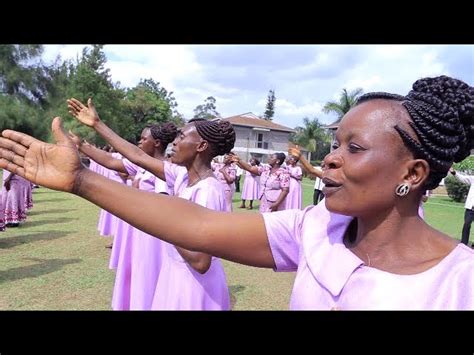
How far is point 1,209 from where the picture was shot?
8.69 meters

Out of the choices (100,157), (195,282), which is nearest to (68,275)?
(100,157)

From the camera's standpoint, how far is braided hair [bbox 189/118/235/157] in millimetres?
3439

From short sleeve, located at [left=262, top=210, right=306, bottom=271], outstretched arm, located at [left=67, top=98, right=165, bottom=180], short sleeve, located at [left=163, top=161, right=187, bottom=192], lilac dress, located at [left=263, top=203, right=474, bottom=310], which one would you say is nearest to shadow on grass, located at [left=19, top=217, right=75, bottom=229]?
outstretched arm, located at [left=67, top=98, right=165, bottom=180]

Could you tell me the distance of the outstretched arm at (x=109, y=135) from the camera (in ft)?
12.0

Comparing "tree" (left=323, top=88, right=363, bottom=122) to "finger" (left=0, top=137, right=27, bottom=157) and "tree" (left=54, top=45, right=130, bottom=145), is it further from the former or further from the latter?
"finger" (left=0, top=137, right=27, bottom=157)

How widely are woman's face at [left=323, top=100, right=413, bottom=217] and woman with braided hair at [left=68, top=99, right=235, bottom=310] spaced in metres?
1.18

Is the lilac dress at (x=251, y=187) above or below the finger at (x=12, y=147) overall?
below

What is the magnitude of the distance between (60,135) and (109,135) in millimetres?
2280

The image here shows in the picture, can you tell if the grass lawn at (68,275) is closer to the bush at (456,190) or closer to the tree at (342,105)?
the bush at (456,190)

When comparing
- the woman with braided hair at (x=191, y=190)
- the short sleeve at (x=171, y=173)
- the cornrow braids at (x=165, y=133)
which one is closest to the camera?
the woman with braided hair at (x=191, y=190)

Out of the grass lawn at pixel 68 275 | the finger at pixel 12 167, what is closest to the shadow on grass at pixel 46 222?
the grass lawn at pixel 68 275
